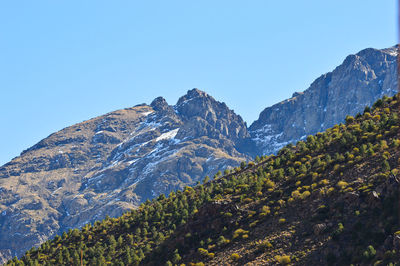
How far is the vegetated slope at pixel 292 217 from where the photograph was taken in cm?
7969

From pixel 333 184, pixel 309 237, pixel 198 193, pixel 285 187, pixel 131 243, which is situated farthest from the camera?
pixel 198 193

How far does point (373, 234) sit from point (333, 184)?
75.2 feet

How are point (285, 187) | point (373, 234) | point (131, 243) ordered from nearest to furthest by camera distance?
1. point (373, 234)
2. point (285, 187)
3. point (131, 243)

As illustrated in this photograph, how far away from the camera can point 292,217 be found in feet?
314

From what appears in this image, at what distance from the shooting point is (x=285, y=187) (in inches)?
4395

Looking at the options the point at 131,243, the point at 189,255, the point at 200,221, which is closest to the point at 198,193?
the point at 131,243

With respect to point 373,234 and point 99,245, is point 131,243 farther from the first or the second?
point 373,234

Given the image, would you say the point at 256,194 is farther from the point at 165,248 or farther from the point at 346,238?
the point at 346,238

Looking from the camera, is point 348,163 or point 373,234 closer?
point 373,234

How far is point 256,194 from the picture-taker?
375 feet

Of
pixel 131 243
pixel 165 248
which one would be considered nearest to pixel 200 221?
pixel 165 248

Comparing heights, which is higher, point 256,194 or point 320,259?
point 256,194

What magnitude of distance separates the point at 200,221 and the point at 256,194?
1456 cm

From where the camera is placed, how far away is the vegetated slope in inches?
3137
